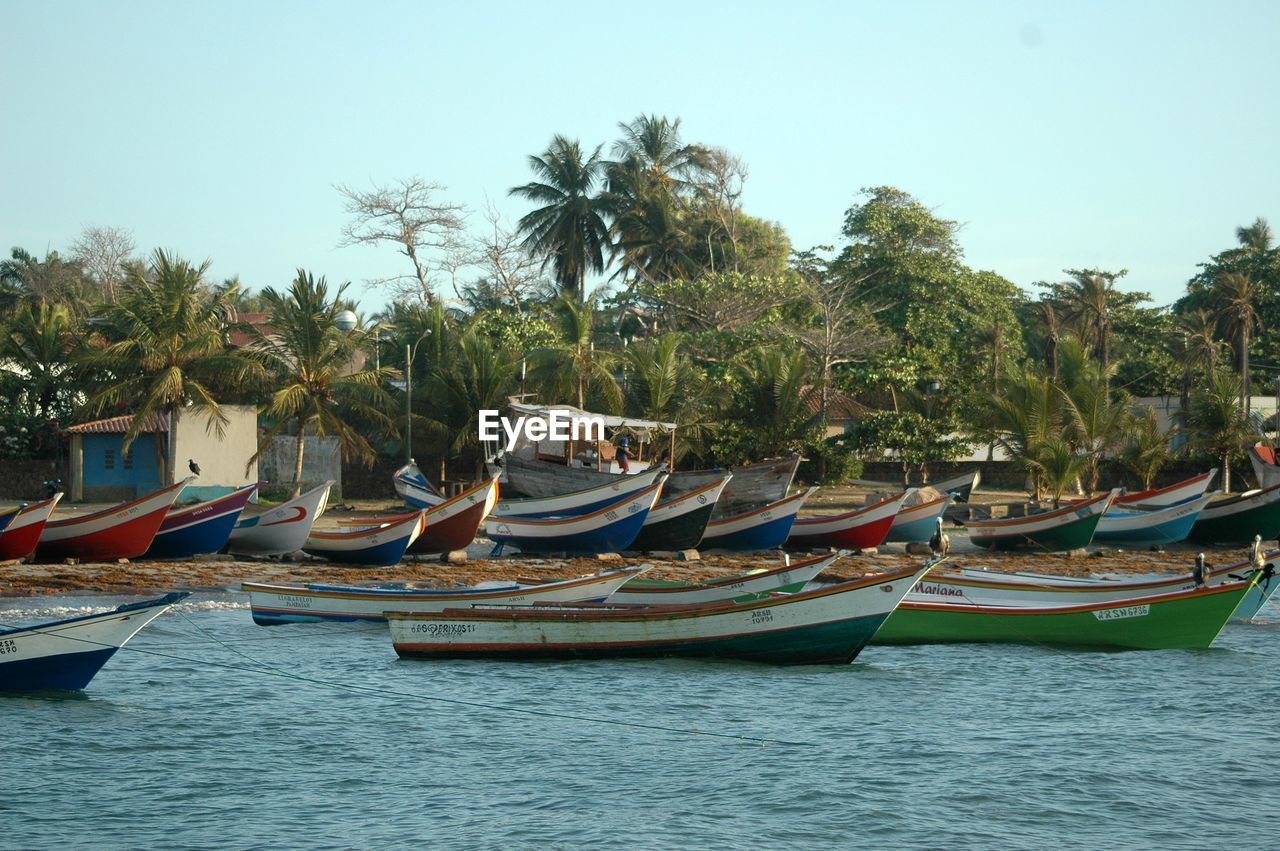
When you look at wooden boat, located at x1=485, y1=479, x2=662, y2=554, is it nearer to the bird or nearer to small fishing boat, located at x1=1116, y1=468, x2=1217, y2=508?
the bird

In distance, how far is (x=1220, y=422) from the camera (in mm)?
41344

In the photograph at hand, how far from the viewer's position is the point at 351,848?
11.1 metres

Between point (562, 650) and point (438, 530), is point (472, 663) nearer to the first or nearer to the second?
point (562, 650)

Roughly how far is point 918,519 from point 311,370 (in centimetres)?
1733

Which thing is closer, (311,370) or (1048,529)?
(1048,529)

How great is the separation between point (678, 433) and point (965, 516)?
9161 millimetres

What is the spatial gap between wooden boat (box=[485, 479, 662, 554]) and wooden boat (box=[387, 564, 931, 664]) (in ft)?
34.2

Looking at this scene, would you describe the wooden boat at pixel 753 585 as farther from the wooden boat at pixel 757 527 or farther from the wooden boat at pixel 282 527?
the wooden boat at pixel 282 527

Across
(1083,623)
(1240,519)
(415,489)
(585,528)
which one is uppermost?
(415,489)

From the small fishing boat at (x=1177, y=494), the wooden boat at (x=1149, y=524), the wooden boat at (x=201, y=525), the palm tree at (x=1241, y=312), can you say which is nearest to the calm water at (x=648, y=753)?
the wooden boat at (x=201, y=525)

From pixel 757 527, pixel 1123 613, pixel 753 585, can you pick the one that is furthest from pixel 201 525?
pixel 1123 613

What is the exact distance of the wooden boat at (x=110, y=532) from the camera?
26297mm

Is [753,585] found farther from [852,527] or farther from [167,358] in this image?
[167,358]
